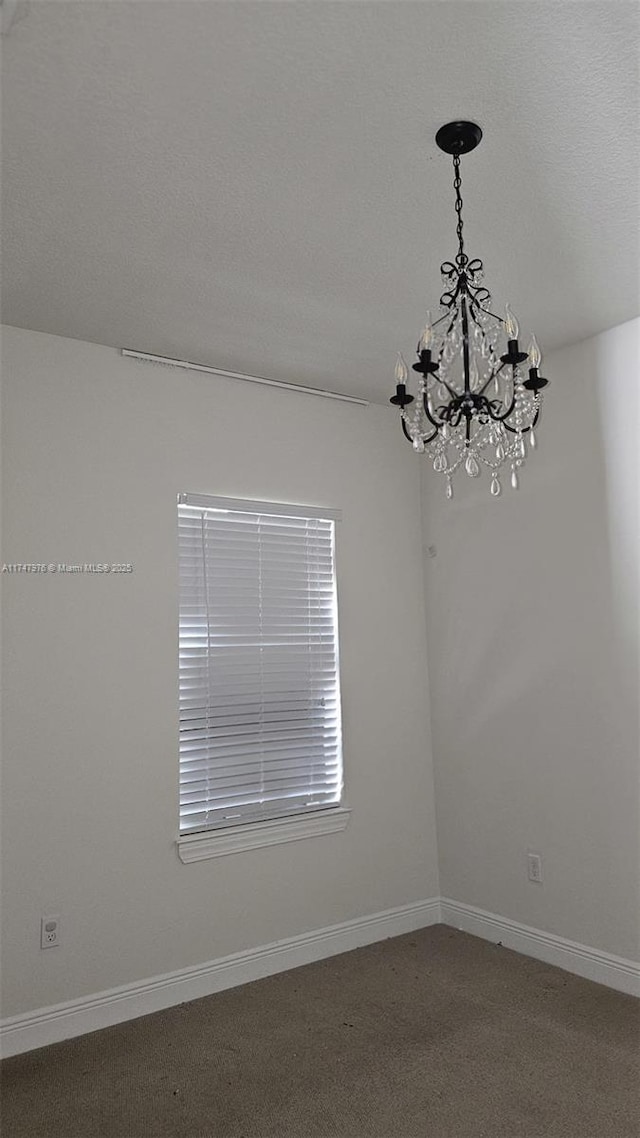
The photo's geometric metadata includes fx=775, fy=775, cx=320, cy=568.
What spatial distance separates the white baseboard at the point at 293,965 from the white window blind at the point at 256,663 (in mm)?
596

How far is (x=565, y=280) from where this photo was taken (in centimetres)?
294

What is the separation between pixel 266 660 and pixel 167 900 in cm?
113

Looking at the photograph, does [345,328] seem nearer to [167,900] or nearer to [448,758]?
[448,758]

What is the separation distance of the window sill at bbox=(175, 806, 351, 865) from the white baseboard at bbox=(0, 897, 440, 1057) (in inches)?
17.7

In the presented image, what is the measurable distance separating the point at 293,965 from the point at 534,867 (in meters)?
1.20

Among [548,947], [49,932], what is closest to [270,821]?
[49,932]

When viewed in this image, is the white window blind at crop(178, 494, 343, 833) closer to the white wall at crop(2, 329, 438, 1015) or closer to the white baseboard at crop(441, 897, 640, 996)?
the white wall at crop(2, 329, 438, 1015)

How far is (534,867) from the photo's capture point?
11.8 feet

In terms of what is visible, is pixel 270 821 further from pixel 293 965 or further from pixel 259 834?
pixel 293 965

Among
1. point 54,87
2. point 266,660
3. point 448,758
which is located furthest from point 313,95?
point 448,758

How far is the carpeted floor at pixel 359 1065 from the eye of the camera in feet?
7.76

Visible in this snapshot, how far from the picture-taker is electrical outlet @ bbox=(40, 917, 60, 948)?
296cm

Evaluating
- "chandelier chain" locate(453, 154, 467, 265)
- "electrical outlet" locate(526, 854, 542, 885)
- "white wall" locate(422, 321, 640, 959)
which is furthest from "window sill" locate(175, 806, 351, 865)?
"chandelier chain" locate(453, 154, 467, 265)

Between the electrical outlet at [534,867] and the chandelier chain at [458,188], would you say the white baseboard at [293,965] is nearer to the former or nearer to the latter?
the electrical outlet at [534,867]
